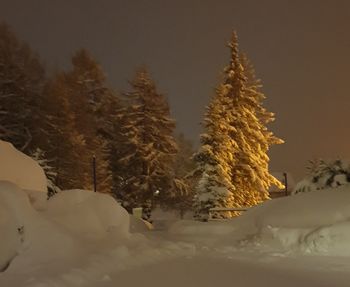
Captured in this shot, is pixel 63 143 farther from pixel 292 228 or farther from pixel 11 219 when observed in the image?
pixel 11 219

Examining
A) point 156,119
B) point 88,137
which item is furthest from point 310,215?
point 88,137

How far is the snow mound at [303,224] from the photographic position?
11375 mm

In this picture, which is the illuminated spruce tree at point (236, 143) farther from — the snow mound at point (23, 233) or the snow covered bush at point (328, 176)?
the snow mound at point (23, 233)

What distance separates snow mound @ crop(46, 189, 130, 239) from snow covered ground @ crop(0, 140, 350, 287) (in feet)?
0.08

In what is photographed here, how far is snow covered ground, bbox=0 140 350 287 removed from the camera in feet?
28.9

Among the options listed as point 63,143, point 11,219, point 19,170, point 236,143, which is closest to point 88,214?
point 19,170

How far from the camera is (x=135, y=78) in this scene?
3956 cm

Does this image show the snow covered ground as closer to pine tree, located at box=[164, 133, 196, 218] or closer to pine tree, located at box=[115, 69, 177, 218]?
pine tree, located at box=[164, 133, 196, 218]

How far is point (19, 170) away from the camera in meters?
13.4

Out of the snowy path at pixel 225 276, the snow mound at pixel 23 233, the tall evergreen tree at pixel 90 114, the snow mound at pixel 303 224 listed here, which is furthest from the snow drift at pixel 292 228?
the tall evergreen tree at pixel 90 114

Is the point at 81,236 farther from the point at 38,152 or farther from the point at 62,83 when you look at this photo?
the point at 62,83

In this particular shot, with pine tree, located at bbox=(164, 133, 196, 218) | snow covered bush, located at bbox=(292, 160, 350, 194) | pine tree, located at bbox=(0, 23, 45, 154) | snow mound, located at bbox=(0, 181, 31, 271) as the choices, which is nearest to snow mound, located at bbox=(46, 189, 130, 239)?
snow mound, located at bbox=(0, 181, 31, 271)

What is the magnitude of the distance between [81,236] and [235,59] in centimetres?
2445

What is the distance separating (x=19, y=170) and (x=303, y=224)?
677cm
